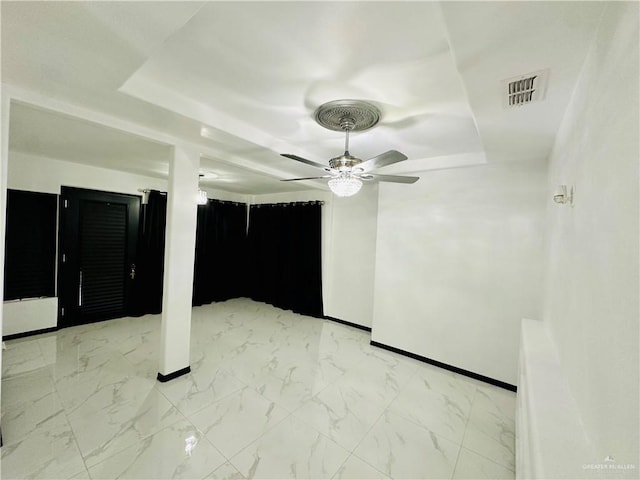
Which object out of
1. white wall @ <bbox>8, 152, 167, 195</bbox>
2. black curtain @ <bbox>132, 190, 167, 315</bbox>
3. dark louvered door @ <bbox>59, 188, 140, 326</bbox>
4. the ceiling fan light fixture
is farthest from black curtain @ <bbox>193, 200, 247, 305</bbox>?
the ceiling fan light fixture

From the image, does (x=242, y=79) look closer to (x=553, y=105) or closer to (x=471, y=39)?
(x=471, y=39)

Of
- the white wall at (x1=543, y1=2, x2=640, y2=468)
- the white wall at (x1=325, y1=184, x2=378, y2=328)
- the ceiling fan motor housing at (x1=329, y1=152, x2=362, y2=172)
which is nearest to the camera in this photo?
the white wall at (x1=543, y1=2, x2=640, y2=468)

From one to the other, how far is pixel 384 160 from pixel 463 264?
185cm

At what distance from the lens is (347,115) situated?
6.47ft

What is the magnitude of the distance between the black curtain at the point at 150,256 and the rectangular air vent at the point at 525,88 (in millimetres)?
4760

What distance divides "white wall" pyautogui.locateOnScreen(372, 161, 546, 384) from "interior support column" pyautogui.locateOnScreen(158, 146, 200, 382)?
233cm

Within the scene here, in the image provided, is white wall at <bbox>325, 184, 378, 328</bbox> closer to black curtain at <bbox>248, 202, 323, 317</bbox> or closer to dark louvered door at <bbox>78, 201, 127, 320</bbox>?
black curtain at <bbox>248, 202, 323, 317</bbox>

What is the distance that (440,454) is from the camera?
5.99 feet

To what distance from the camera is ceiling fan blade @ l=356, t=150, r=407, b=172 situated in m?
1.68

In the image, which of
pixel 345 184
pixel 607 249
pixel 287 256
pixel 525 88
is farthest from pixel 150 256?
pixel 607 249

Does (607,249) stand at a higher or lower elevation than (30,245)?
higher

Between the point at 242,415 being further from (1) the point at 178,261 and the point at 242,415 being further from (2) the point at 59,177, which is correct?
(2) the point at 59,177

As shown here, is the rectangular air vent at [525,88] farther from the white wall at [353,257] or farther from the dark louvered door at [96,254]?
the dark louvered door at [96,254]

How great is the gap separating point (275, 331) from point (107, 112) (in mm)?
3248
